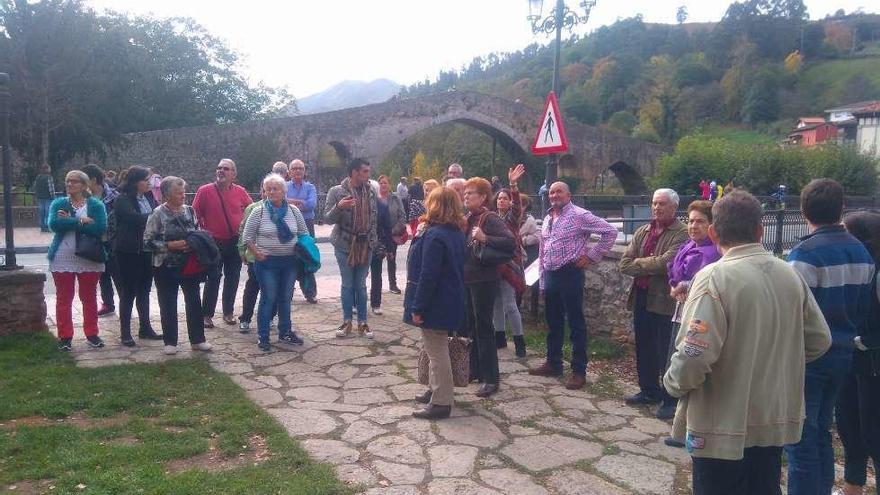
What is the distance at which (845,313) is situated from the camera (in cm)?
334

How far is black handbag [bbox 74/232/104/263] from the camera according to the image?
234 inches

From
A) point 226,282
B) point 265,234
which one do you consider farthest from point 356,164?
point 226,282

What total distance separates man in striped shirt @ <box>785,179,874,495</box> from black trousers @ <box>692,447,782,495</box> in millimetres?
669

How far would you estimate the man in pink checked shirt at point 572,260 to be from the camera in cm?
550

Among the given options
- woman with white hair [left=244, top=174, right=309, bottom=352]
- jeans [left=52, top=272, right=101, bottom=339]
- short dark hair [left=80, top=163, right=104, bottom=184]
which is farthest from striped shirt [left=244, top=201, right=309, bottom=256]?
short dark hair [left=80, top=163, right=104, bottom=184]

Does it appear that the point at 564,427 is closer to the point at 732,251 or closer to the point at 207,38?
the point at 732,251

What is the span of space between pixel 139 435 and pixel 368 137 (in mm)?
30815

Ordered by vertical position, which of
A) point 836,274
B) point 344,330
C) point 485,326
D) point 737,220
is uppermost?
point 737,220

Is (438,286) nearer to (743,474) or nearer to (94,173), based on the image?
(743,474)

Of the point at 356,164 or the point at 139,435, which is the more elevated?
the point at 356,164

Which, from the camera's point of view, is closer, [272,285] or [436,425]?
[436,425]

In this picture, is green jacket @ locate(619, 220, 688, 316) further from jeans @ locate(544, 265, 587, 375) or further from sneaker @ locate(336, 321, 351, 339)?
sneaker @ locate(336, 321, 351, 339)

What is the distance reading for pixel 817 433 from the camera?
3.32 m

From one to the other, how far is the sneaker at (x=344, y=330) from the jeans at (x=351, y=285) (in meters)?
0.05
